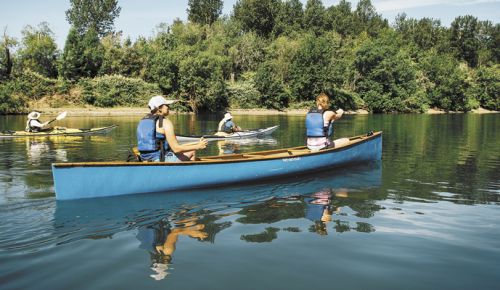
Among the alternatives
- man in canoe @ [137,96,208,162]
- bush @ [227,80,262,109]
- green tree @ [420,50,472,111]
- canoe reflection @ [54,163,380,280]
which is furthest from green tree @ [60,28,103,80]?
green tree @ [420,50,472,111]

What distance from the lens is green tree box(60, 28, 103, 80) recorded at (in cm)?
4831

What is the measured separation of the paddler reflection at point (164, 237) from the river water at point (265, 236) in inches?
0.6

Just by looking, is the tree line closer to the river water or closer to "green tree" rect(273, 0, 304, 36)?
"green tree" rect(273, 0, 304, 36)

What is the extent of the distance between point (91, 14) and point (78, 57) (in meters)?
24.6

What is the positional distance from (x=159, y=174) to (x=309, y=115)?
431 cm

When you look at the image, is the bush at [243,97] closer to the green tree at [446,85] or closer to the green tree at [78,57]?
the green tree at [78,57]

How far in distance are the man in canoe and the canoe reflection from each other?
0.80 metres

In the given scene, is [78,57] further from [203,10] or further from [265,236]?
[265,236]

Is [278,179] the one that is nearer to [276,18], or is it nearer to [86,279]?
[86,279]

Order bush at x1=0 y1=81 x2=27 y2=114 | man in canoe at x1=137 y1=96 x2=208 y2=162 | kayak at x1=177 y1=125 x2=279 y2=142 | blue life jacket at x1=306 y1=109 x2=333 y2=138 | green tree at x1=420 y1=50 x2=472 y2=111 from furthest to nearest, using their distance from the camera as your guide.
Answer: green tree at x1=420 y1=50 x2=472 y2=111
bush at x1=0 y1=81 x2=27 y2=114
kayak at x1=177 y1=125 x2=279 y2=142
blue life jacket at x1=306 y1=109 x2=333 y2=138
man in canoe at x1=137 y1=96 x2=208 y2=162

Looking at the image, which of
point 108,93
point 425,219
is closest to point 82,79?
point 108,93

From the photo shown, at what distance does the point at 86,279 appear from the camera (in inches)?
185

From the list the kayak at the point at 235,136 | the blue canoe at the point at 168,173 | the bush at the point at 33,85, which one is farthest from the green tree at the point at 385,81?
the blue canoe at the point at 168,173

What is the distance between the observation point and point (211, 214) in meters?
7.48
